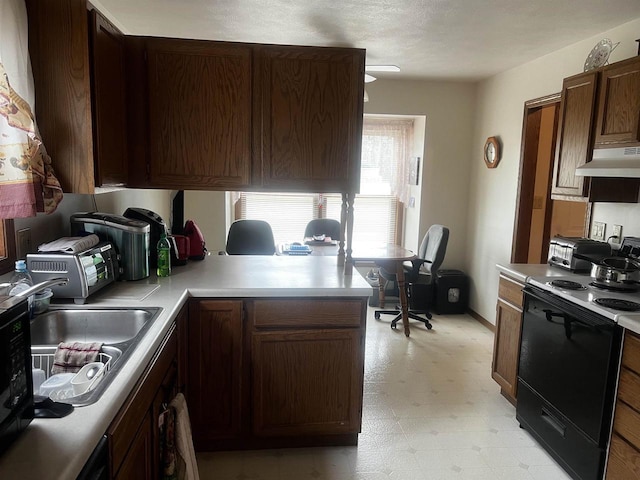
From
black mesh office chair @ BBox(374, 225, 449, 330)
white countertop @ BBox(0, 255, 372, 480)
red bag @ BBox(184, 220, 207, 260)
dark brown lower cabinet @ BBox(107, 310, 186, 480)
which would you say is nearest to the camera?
white countertop @ BBox(0, 255, 372, 480)

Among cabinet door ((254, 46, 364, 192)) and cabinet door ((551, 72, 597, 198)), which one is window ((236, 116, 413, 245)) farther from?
cabinet door ((254, 46, 364, 192))

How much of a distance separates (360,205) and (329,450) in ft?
11.7

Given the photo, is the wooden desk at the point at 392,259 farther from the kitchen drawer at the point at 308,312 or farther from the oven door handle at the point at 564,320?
the oven door handle at the point at 564,320

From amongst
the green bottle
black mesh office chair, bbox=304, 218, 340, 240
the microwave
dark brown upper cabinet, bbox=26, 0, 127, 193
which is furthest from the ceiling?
the microwave

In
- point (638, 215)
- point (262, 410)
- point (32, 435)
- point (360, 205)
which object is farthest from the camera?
point (360, 205)

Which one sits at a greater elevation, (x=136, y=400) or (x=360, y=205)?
(x=360, y=205)

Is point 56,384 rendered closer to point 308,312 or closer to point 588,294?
point 308,312

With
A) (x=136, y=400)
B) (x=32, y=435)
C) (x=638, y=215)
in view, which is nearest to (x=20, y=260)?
(x=136, y=400)

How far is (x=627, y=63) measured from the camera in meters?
2.28

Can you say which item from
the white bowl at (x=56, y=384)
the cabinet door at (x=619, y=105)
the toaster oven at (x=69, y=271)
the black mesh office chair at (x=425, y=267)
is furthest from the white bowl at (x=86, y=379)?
the black mesh office chair at (x=425, y=267)

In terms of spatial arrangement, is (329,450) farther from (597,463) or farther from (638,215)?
(638,215)

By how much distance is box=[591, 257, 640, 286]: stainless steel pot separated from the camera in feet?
7.57

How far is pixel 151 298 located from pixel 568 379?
2018 mm

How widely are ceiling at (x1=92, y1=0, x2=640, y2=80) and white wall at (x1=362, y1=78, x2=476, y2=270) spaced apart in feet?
3.35
